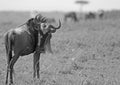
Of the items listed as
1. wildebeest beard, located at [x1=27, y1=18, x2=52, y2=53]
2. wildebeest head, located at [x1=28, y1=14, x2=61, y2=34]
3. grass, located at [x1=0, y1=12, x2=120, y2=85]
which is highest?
wildebeest head, located at [x1=28, y1=14, x2=61, y2=34]

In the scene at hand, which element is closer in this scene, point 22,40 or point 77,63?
point 22,40

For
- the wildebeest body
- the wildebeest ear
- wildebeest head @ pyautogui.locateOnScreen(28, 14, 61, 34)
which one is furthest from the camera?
the wildebeest ear

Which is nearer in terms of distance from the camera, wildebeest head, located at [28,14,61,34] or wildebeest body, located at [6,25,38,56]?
wildebeest body, located at [6,25,38,56]

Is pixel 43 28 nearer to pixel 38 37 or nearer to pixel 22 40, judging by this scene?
pixel 38 37

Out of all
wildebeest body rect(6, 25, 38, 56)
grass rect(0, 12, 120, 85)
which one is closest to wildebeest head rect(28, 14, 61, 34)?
wildebeest body rect(6, 25, 38, 56)

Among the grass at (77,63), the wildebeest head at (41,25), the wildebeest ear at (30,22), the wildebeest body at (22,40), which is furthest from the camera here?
the grass at (77,63)

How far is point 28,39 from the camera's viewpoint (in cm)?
715

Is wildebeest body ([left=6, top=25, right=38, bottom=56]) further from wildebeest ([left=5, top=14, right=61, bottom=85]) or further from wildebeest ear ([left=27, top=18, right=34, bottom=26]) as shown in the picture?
wildebeest ear ([left=27, top=18, right=34, bottom=26])

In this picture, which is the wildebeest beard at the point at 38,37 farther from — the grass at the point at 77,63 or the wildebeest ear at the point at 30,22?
the grass at the point at 77,63

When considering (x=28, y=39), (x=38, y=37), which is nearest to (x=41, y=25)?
(x=38, y=37)

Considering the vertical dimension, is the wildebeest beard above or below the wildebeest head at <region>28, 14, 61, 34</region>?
below

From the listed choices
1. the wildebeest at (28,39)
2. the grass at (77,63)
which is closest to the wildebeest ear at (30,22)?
the wildebeest at (28,39)

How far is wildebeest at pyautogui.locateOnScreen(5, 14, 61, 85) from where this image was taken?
6977mm

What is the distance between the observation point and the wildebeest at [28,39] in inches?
275
